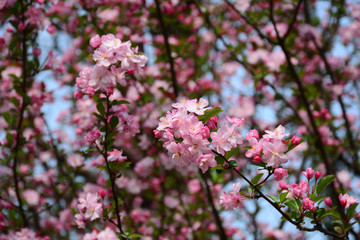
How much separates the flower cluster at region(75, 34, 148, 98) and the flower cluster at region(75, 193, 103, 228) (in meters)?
0.64

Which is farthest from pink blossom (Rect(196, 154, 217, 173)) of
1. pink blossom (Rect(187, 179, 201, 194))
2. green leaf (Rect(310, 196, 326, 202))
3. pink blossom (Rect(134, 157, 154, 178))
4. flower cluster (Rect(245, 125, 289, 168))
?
pink blossom (Rect(187, 179, 201, 194))

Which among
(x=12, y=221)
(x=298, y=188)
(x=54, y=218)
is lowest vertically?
(x=298, y=188)

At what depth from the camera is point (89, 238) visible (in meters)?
2.08

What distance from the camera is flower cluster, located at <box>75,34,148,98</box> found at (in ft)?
5.43

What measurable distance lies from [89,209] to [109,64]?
0.85 metres

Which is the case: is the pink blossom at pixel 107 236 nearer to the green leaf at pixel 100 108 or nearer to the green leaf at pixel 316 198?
the green leaf at pixel 100 108

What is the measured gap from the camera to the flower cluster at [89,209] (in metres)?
2.00

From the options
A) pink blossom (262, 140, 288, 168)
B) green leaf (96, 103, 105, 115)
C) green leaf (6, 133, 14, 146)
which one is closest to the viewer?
pink blossom (262, 140, 288, 168)

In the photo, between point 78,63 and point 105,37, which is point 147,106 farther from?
point 105,37

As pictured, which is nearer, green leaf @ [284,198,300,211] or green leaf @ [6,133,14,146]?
green leaf @ [284,198,300,211]

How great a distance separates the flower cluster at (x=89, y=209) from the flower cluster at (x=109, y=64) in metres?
0.64

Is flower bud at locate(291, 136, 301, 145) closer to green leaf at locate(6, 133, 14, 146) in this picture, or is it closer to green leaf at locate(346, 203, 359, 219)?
green leaf at locate(346, 203, 359, 219)

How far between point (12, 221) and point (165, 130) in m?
1.76

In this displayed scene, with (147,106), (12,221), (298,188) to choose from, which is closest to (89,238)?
(12,221)
